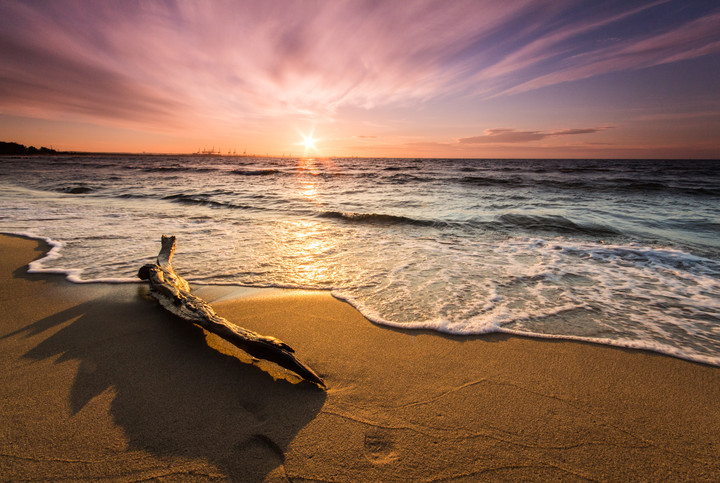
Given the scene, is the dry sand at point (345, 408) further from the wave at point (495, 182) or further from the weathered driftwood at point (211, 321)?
the wave at point (495, 182)

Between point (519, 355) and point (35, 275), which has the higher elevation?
point (35, 275)

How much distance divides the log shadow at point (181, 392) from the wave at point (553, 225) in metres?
8.31

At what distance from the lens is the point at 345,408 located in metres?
1.99

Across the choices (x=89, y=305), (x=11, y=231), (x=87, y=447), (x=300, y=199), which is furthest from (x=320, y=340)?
(x=300, y=199)

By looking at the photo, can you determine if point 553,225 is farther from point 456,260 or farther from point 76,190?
point 76,190

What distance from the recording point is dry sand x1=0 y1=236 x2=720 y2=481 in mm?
1597

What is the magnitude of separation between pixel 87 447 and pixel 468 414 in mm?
2190

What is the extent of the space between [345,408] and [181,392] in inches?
44.4

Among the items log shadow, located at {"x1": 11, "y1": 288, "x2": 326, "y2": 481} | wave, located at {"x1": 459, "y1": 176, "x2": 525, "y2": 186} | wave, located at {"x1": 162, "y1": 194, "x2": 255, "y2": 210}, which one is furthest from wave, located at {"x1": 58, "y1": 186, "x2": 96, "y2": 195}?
wave, located at {"x1": 459, "y1": 176, "x2": 525, "y2": 186}

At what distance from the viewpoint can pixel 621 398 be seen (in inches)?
83.9

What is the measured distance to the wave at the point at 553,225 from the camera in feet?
26.0

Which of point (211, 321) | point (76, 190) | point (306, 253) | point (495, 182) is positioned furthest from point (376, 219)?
point (495, 182)

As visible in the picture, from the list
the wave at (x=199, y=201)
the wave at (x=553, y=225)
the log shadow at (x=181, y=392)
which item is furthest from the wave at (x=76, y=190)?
the wave at (x=553, y=225)

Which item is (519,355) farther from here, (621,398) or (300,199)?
(300,199)
